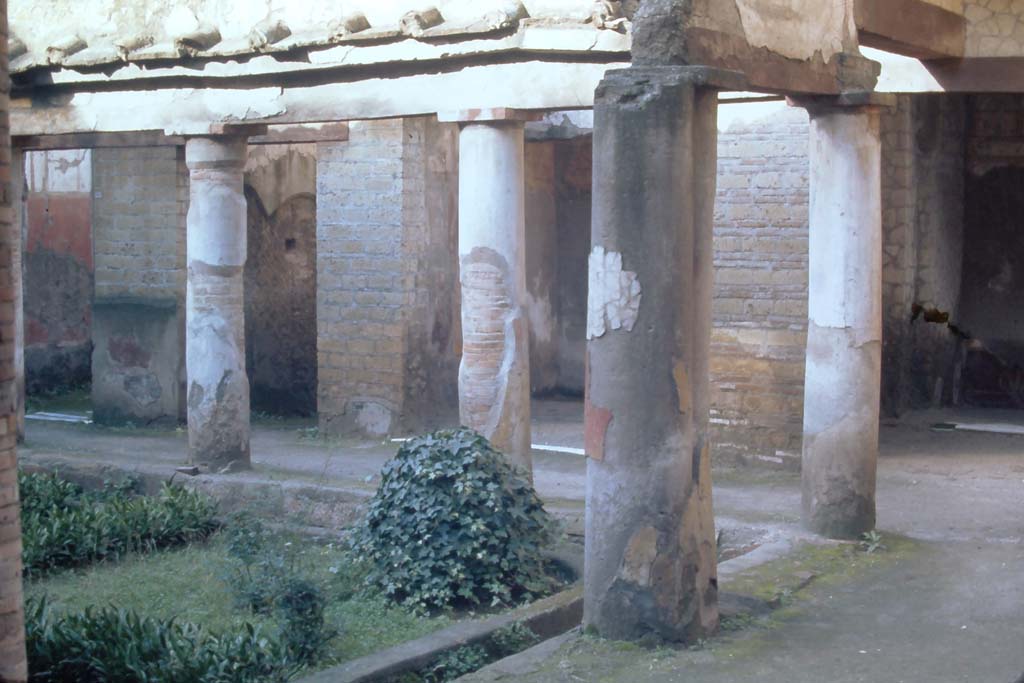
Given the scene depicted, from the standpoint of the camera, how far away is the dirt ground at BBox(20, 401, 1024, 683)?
16.6 ft

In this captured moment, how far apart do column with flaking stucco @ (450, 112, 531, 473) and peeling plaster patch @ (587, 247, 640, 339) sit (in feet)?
10.5

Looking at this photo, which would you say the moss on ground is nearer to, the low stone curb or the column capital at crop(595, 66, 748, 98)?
the low stone curb

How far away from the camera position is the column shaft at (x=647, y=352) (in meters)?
5.14

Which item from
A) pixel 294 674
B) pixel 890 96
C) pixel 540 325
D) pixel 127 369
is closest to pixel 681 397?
pixel 294 674

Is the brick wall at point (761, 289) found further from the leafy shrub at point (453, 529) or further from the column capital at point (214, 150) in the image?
the column capital at point (214, 150)

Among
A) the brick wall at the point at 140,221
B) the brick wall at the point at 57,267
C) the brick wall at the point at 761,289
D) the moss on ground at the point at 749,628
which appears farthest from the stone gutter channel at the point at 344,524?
the brick wall at the point at 57,267

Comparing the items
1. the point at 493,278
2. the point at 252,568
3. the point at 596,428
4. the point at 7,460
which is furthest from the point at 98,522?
the point at 7,460

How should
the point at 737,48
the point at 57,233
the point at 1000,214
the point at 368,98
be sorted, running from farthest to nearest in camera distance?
the point at 57,233 → the point at 1000,214 → the point at 368,98 → the point at 737,48

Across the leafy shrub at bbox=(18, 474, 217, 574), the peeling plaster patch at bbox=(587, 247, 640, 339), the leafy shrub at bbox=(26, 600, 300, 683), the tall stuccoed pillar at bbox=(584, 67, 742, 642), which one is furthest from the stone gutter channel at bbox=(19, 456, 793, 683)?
the peeling plaster patch at bbox=(587, 247, 640, 339)

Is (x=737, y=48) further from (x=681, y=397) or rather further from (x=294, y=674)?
(x=294, y=674)

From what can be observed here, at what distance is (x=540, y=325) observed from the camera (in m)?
13.4

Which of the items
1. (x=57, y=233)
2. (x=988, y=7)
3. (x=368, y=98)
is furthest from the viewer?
(x=57, y=233)

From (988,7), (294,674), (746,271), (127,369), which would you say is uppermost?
(988,7)

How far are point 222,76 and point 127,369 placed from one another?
4774mm
